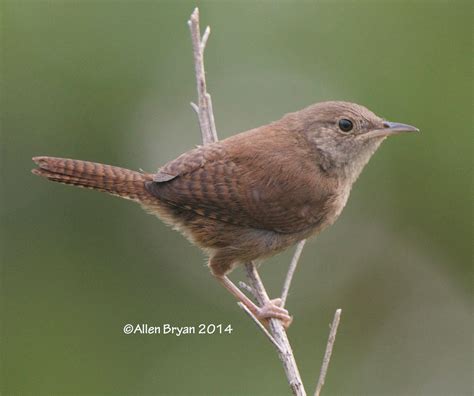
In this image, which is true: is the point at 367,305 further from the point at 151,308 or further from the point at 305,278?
the point at 151,308

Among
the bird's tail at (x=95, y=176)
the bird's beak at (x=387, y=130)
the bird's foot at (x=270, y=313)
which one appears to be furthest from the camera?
the bird's foot at (x=270, y=313)

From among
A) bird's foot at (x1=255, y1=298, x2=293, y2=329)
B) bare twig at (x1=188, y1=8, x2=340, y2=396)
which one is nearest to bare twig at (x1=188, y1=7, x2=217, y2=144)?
bare twig at (x1=188, y1=8, x2=340, y2=396)

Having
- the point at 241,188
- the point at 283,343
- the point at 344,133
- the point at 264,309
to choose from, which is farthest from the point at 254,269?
the point at 344,133

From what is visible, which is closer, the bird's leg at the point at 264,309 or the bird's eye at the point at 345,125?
the bird's eye at the point at 345,125

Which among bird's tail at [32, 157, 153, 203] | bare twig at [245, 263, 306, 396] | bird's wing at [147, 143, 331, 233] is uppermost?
bird's tail at [32, 157, 153, 203]

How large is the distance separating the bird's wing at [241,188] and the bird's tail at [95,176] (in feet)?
0.34

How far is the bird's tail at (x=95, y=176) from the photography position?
151 inches

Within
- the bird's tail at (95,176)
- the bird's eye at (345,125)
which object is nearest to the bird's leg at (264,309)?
the bird's tail at (95,176)

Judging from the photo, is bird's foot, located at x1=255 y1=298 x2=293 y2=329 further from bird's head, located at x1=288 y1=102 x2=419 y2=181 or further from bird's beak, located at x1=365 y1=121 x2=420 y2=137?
bird's beak, located at x1=365 y1=121 x2=420 y2=137

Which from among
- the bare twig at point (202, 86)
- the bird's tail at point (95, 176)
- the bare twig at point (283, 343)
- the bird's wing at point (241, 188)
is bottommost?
the bare twig at point (283, 343)

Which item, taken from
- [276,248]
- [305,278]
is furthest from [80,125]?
[305,278]

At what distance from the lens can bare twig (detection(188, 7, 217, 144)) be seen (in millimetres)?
4129

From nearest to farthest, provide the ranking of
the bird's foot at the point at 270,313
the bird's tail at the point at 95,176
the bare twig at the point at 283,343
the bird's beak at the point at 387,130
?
1. the bare twig at the point at 283,343
2. the bird's tail at the point at 95,176
3. the bird's beak at the point at 387,130
4. the bird's foot at the point at 270,313

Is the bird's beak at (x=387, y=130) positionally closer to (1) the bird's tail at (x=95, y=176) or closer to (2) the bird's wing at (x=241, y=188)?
(2) the bird's wing at (x=241, y=188)
